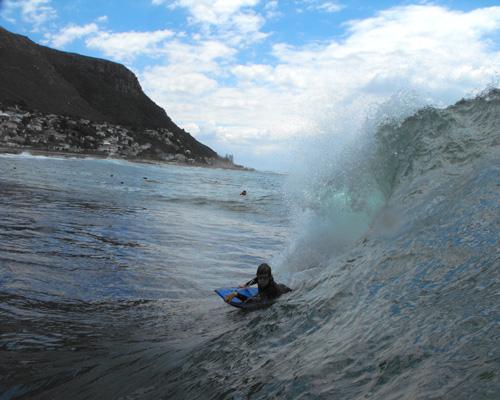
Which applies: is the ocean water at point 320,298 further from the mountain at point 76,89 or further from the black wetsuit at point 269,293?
the mountain at point 76,89

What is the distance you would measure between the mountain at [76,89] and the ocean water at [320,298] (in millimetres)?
115953

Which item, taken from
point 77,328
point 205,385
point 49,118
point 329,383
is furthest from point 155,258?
point 49,118

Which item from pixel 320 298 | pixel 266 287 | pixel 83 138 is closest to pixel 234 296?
pixel 266 287

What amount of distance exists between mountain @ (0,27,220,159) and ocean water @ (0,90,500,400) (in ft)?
380

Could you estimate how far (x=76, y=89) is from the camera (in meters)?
156

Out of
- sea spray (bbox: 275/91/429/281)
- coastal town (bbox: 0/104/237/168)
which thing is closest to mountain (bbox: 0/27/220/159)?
coastal town (bbox: 0/104/237/168)

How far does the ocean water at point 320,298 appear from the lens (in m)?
3.52

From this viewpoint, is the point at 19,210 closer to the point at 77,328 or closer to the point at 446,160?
the point at 77,328

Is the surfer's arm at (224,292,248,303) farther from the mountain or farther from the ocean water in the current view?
the mountain

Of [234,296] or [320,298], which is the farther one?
[234,296]

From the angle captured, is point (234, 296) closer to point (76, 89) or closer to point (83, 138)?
point (83, 138)

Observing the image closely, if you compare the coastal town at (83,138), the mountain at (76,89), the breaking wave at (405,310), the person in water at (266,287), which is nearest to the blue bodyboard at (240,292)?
the person in water at (266,287)

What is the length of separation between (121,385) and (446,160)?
692cm

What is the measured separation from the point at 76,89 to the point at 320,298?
546 ft
